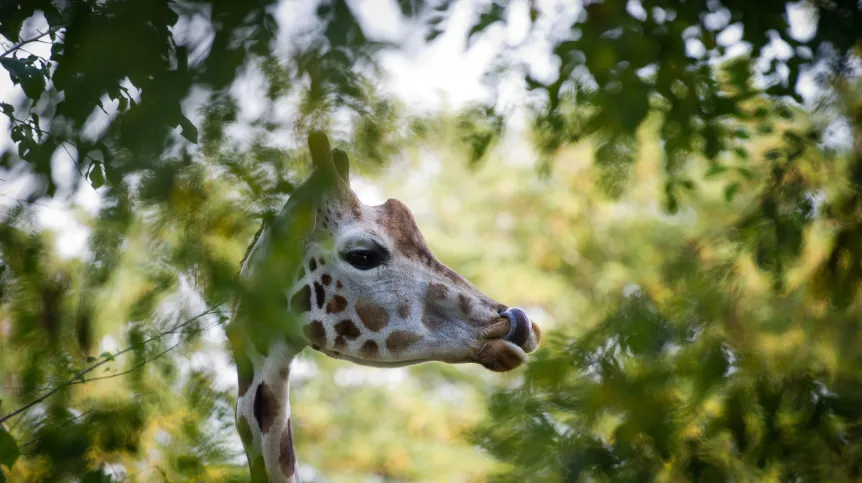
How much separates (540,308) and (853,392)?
32.1 ft

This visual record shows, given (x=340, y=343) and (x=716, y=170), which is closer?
(x=340, y=343)

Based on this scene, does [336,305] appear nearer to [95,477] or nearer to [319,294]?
Answer: [319,294]

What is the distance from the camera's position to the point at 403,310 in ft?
8.34

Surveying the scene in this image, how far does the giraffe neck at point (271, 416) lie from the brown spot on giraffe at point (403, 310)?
332 mm

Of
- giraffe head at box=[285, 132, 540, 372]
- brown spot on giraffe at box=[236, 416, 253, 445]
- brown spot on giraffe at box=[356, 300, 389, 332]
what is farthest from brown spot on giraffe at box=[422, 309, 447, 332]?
brown spot on giraffe at box=[236, 416, 253, 445]

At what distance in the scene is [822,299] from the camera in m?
2.39

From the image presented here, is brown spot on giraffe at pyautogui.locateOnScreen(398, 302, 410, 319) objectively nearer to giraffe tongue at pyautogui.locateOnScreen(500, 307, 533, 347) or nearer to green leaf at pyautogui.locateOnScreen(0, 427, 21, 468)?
giraffe tongue at pyautogui.locateOnScreen(500, 307, 533, 347)


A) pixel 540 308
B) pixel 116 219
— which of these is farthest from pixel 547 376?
pixel 540 308

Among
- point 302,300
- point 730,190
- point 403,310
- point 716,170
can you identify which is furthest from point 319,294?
point 730,190

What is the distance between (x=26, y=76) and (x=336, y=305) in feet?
3.42

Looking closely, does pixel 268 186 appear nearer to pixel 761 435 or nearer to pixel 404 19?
pixel 404 19

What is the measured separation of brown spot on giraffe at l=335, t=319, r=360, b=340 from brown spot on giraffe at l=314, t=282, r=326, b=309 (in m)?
0.08

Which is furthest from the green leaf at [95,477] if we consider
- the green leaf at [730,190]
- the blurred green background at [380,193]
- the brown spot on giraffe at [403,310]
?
the green leaf at [730,190]

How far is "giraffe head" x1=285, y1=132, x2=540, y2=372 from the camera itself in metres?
2.51
